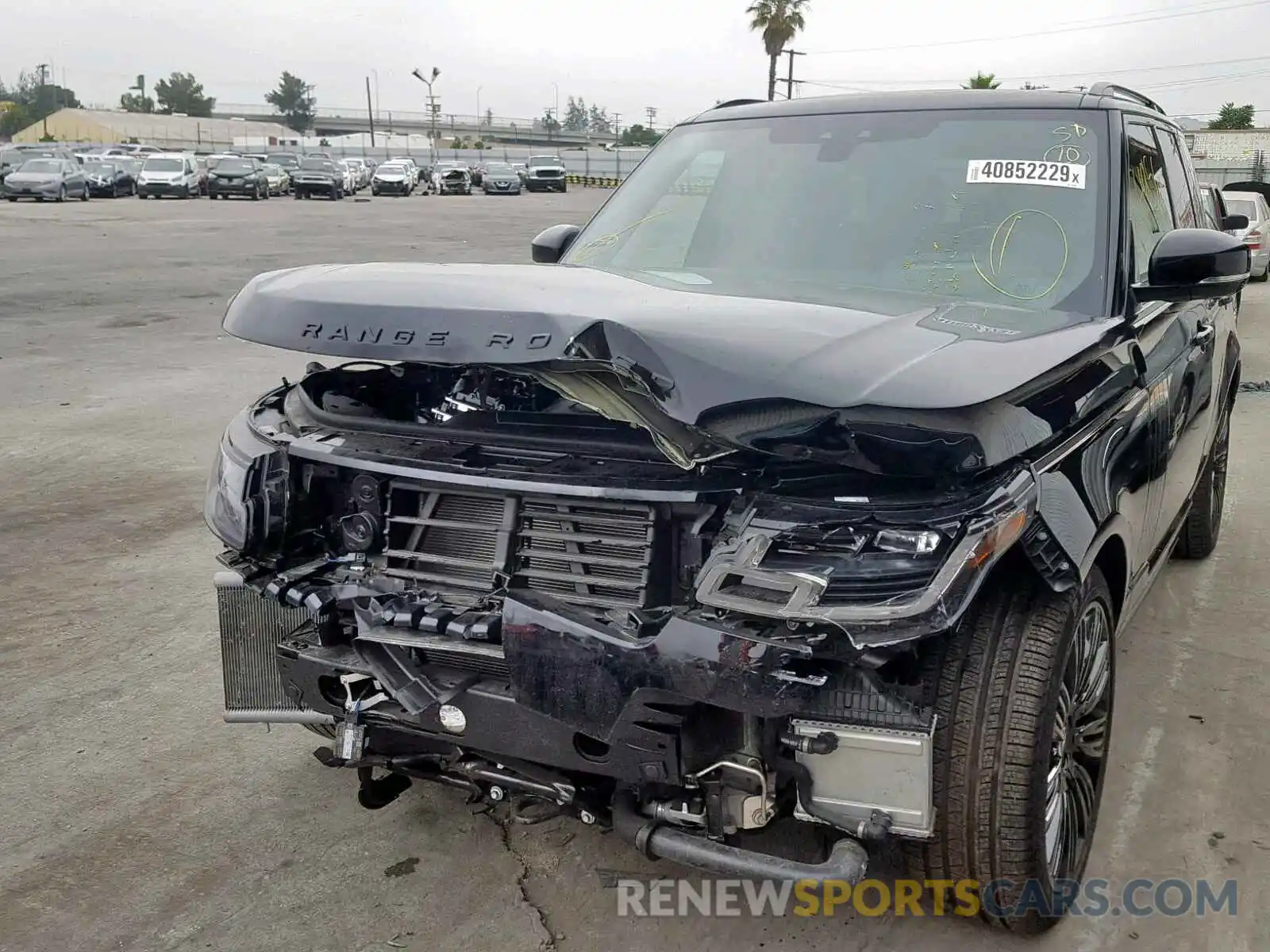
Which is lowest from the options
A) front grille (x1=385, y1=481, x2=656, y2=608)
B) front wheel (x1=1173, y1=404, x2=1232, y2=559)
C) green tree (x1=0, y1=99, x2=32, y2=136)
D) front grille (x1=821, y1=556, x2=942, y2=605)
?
front wheel (x1=1173, y1=404, x2=1232, y2=559)

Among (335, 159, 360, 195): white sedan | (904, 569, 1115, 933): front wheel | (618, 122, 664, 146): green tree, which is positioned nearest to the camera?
(904, 569, 1115, 933): front wheel

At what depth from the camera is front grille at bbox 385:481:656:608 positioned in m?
2.45

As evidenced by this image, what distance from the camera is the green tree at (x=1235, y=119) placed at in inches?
2299

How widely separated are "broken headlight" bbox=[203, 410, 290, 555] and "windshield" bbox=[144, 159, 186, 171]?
1543 inches

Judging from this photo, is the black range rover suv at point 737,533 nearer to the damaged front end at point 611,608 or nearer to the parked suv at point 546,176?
the damaged front end at point 611,608

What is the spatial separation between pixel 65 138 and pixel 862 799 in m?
111

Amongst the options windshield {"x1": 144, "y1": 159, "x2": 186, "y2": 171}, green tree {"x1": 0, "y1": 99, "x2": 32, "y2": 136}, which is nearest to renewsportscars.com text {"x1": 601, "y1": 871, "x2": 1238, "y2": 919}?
windshield {"x1": 144, "y1": 159, "x2": 186, "y2": 171}

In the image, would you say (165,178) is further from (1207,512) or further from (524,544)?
(524,544)

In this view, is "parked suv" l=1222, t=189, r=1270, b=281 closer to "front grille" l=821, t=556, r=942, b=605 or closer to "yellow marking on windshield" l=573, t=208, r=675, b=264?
"yellow marking on windshield" l=573, t=208, r=675, b=264

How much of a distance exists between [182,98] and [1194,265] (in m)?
144

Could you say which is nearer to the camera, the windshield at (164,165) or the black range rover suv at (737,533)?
the black range rover suv at (737,533)

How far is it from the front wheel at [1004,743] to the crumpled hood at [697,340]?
15.3 inches

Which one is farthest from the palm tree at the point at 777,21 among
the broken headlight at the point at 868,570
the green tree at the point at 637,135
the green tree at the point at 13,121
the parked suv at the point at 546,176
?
the green tree at the point at 13,121

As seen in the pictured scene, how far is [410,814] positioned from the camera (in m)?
3.31
